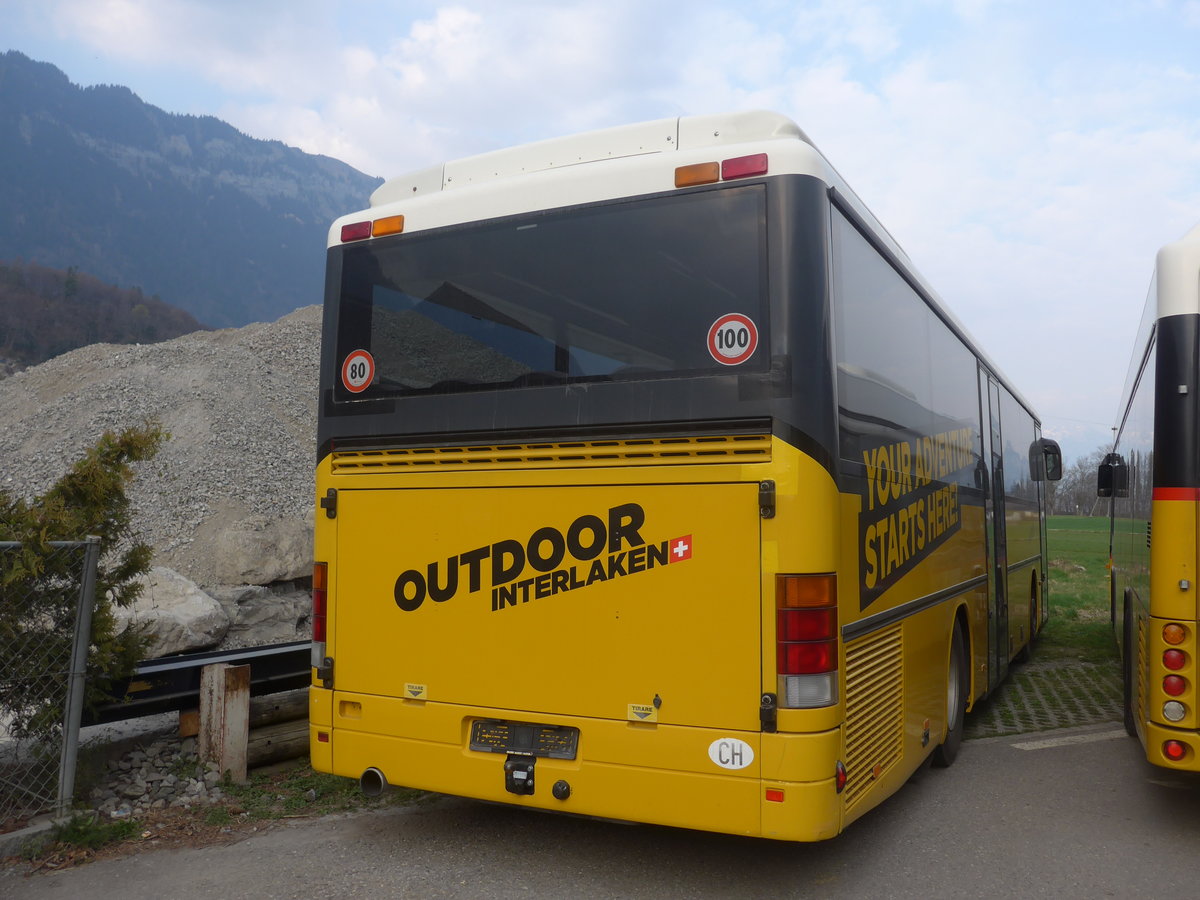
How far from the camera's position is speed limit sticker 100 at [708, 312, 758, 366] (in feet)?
14.0

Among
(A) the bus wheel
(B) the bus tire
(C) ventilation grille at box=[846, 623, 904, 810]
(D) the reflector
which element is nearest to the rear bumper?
(C) ventilation grille at box=[846, 623, 904, 810]

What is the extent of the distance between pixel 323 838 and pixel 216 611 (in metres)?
6.81

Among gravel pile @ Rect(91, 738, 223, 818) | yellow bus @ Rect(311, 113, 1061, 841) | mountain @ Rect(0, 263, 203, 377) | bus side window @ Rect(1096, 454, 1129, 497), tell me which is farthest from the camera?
mountain @ Rect(0, 263, 203, 377)

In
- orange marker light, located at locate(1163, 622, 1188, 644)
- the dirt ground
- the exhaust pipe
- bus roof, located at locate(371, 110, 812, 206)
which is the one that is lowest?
the dirt ground

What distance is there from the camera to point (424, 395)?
507 cm

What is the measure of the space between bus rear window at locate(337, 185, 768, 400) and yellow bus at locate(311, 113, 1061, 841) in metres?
0.01

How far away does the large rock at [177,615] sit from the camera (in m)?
10.4

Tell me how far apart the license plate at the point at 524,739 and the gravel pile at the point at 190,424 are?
42.4 feet

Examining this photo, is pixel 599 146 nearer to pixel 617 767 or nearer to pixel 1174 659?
pixel 617 767

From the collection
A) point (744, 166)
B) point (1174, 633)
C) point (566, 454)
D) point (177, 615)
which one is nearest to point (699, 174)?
point (744, 166)

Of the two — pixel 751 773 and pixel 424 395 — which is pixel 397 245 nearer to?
pixel 424 395

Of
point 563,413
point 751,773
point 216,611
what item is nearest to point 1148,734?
point 751,773

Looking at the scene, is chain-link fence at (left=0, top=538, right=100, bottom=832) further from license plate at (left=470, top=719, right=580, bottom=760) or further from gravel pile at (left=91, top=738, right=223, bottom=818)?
license plate at (left=470, top=719, right=580, bottom=760)

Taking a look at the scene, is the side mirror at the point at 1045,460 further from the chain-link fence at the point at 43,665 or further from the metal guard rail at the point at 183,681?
the chain-link fence at the point at 43,665
